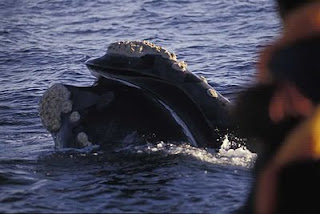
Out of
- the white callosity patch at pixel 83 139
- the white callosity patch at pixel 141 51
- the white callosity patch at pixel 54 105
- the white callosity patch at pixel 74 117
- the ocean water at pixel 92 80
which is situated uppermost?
the white callosity patch at pixel 141 51

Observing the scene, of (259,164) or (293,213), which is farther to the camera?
(259,164)

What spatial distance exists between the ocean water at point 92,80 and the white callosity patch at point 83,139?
7 cm

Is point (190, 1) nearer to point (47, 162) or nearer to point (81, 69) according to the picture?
point (81, 69)

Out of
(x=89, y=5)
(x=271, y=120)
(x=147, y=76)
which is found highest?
(x=271, y=120)

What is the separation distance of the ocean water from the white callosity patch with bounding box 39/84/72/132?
322mm

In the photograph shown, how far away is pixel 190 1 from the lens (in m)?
23.1

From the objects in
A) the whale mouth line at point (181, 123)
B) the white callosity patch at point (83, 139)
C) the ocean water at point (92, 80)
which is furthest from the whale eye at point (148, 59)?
the white callosity patch at point (83, 139)

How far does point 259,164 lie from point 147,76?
3.57 meters

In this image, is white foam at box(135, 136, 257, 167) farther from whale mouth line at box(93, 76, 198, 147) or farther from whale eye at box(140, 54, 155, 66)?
whale eye at box(140, 54, 155, 66)

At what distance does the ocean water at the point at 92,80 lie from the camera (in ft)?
19.3

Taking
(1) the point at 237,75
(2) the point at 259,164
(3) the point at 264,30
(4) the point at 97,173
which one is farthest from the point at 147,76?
(3) the point at 264,30

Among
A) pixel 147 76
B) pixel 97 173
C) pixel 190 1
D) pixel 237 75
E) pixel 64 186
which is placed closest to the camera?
pixel 64 186

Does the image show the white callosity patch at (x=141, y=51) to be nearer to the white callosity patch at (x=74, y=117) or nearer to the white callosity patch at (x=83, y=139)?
the white callosity patch at (x=74, y=117)

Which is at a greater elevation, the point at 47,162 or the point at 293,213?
the point at 293,213
